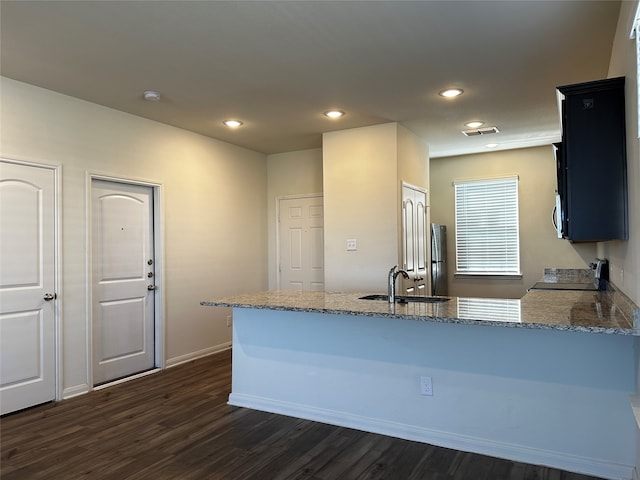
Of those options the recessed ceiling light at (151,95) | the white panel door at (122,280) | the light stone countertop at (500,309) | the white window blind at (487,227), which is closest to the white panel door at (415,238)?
the white window blind at (487,227)

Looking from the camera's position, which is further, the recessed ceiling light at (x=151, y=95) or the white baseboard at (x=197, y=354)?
the white baseboard at (x=197, y=354)

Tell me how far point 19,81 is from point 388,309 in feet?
10.9

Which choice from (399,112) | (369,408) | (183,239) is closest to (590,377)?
(369,408)

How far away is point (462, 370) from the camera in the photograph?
8.96 feet

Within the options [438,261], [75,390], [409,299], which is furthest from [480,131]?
[75,390]

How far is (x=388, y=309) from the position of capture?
272 cm

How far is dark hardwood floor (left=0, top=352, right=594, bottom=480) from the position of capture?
8.11 feet

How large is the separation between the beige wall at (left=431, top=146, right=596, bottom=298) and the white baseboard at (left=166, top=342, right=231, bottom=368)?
349 centimetres

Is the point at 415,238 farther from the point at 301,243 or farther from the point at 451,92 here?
the point at 451,92

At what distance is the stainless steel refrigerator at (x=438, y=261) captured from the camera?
6.19 meters

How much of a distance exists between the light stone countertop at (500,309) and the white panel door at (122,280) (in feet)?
4.94

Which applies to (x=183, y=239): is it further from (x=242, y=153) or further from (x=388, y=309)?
(x=388, y=309)

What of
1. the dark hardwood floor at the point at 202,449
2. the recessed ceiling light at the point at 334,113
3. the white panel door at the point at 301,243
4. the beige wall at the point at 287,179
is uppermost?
the recessed ceiling light at the point at 334,113

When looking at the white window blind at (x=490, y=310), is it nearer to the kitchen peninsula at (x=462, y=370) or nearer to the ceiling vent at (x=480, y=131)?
the kitchen peninsula at (x=462, y=370)
